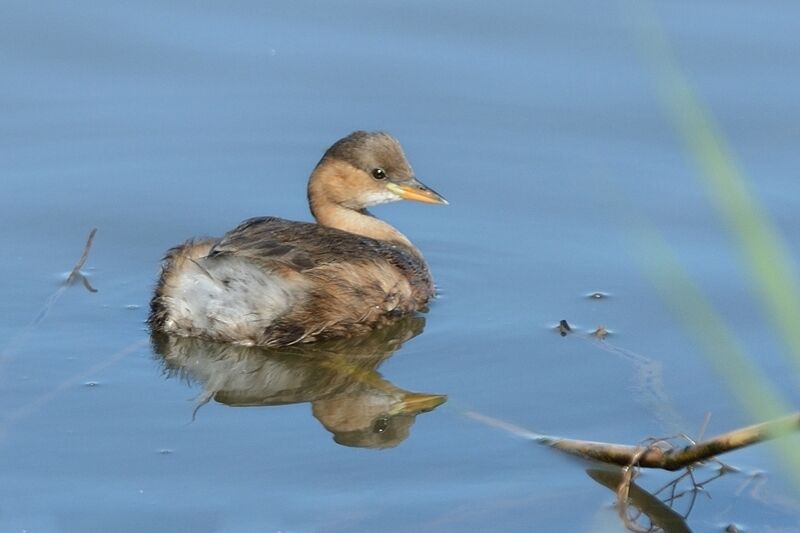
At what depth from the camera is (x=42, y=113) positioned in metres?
8.25

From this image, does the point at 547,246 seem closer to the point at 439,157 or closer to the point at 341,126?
the point at 439,157

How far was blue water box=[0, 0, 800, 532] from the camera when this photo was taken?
4.89m

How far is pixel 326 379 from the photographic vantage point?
19.9 feet

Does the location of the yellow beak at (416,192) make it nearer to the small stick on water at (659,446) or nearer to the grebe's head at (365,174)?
the grebe's head at (365,174)

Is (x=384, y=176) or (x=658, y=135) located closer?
(x=384, y=176)

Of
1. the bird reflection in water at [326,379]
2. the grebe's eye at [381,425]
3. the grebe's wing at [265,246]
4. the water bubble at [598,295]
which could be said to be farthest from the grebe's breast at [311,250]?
the grebe's eye at [381,425]

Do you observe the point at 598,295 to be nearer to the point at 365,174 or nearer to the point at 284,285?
the point at 365,174

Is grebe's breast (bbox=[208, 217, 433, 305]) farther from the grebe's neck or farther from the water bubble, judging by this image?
the water bubble

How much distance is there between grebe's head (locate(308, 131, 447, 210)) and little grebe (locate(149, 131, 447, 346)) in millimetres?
522

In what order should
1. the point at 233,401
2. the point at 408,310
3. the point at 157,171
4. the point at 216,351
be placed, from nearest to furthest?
1. the point at 233,401
2. the point at 216,351
3. the point at 408,310
4. the point at 157,171

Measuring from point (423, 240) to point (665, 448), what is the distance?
9.50 ft

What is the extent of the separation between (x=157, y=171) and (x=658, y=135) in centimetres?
272

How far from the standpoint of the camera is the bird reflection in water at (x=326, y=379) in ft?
18.2

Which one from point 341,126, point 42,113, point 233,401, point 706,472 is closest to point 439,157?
point 341,126
